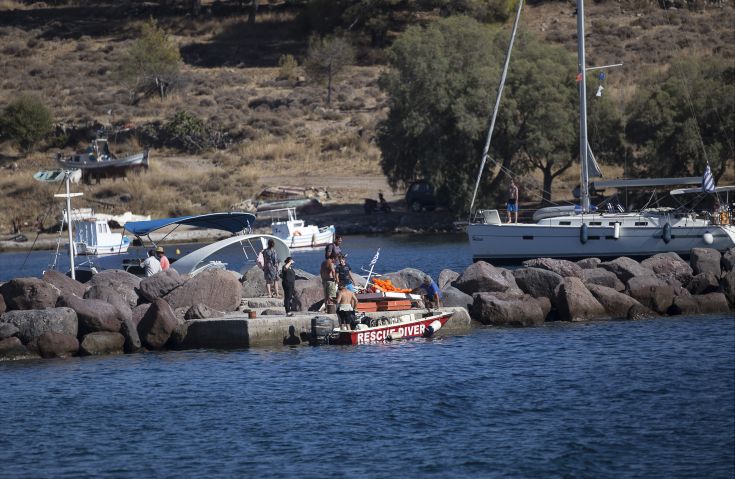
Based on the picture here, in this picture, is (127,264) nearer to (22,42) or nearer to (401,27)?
(401,27)

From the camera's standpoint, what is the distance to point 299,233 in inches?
2340

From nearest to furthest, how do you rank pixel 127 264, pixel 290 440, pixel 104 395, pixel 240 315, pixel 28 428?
1. pixel 290 440
2. pixel 28 428
3. pixel 104 395
4. pixel 240 315
5. pixel 127 264

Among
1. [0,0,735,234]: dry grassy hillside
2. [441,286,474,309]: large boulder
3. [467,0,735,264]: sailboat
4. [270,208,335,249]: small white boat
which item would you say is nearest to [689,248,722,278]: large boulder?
[441,286,474,309]: large boulder

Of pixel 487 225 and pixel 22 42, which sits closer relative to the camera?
pixel 487 225

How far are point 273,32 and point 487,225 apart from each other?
65.6 metres

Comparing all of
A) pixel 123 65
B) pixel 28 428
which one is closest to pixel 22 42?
pixel 123 65

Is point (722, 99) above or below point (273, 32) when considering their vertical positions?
below

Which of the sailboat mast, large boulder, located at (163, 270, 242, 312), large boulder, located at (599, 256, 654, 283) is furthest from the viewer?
the sailboat mast

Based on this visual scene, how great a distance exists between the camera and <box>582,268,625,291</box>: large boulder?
32.7 m

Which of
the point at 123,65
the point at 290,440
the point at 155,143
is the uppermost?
the point at 123,65

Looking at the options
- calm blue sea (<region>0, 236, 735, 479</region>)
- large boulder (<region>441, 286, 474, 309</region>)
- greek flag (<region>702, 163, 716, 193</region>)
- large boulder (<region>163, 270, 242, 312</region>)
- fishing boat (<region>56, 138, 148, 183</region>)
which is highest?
fishing boat (<region>56, 138, 148, 183</region>)

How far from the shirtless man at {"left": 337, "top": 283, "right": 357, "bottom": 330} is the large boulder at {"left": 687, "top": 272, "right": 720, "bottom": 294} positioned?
1061cm

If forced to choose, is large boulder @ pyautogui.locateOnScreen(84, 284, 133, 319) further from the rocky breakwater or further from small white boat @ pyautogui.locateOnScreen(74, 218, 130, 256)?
small white boat @ pyautogui.locateOnScreen(74, 218, 130, 256)

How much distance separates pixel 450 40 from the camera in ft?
208
